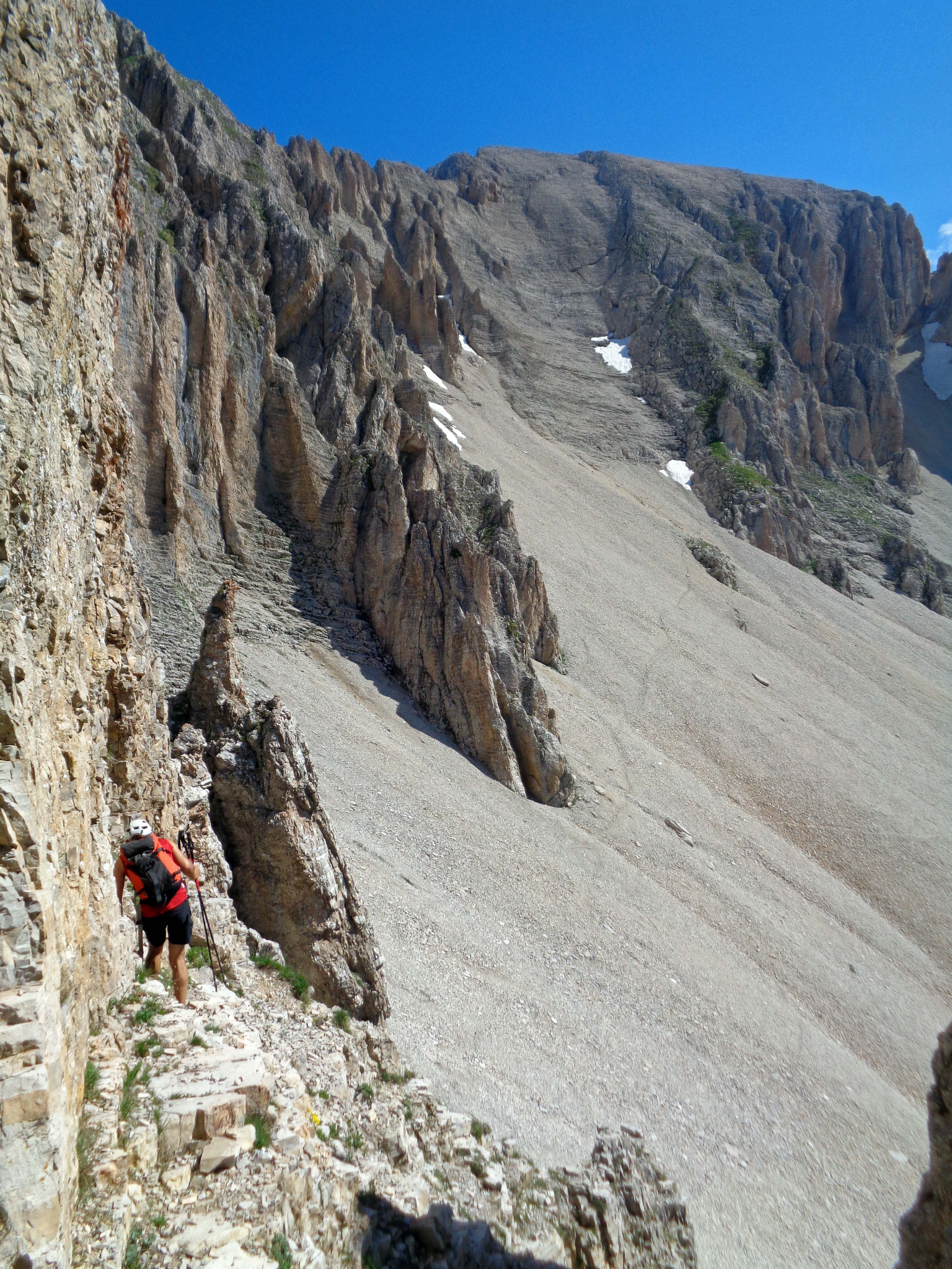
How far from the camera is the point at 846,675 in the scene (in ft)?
165

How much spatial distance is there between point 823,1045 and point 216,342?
35.7 m

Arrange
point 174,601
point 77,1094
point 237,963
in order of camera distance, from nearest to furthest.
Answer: point 77,1094
point 237,963
point 174,601

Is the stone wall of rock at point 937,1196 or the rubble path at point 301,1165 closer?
the rubble path at point 301,1165

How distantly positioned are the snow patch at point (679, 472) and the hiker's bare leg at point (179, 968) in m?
72.5

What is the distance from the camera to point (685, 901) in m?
25.7

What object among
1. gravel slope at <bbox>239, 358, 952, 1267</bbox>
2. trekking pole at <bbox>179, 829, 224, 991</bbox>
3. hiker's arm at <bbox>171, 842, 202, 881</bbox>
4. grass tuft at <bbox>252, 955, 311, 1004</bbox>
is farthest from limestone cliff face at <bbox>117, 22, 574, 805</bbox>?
hiker's arm at <bbox>171, 842, 202, 881</bbox>

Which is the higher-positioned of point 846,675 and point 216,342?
point 846,675

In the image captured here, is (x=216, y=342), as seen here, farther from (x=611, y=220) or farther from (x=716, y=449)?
(x=611, y=220)

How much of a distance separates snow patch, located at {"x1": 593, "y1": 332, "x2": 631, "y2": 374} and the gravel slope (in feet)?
157

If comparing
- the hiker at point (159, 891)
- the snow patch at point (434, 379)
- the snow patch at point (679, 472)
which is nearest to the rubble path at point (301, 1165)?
the hiker at point (159, 891)

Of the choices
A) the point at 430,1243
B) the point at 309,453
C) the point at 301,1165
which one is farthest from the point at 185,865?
the point at 309,453

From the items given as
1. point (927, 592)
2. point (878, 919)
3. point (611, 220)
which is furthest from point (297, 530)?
point (611, 220)

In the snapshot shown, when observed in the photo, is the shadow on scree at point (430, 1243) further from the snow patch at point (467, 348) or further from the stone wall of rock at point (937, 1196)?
the snow patch at point (467, 348)

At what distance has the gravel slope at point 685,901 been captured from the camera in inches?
592
